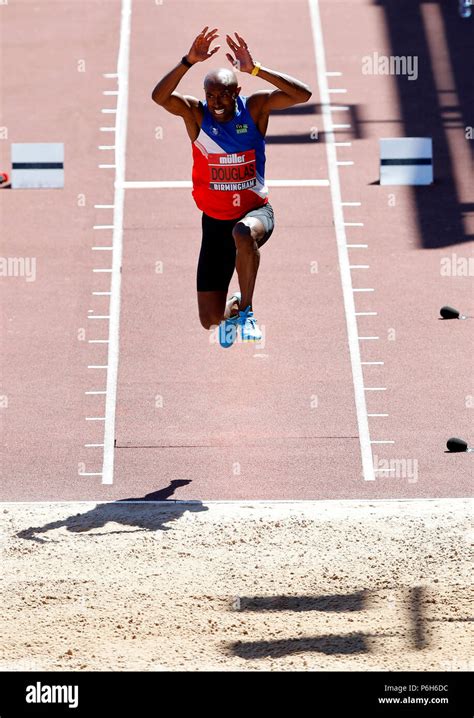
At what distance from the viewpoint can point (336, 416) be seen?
1334 cm

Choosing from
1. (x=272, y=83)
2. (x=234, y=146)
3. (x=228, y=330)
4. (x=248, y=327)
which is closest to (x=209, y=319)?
(x=228, y=330)

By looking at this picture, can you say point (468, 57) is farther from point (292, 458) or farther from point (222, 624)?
point (222, 624)

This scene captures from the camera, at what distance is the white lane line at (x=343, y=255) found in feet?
42.7

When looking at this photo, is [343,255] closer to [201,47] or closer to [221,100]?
[221,100]

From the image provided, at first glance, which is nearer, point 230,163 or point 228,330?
point 230,163

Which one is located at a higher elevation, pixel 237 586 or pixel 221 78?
pixel 221 78

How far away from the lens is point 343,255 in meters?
16.1

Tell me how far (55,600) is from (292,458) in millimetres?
3425

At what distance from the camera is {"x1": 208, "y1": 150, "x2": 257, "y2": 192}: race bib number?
1050 centimetres

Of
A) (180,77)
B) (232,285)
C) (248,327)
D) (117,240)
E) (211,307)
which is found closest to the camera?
(180,77)

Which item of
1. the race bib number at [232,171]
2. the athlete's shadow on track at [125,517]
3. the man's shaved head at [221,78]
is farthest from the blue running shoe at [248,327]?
the man's shaved head at [221,78]

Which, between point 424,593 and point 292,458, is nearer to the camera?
point 424,593

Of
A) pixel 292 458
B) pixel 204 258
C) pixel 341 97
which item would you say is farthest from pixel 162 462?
pixel 341 97

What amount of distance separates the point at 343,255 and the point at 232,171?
5753mm
